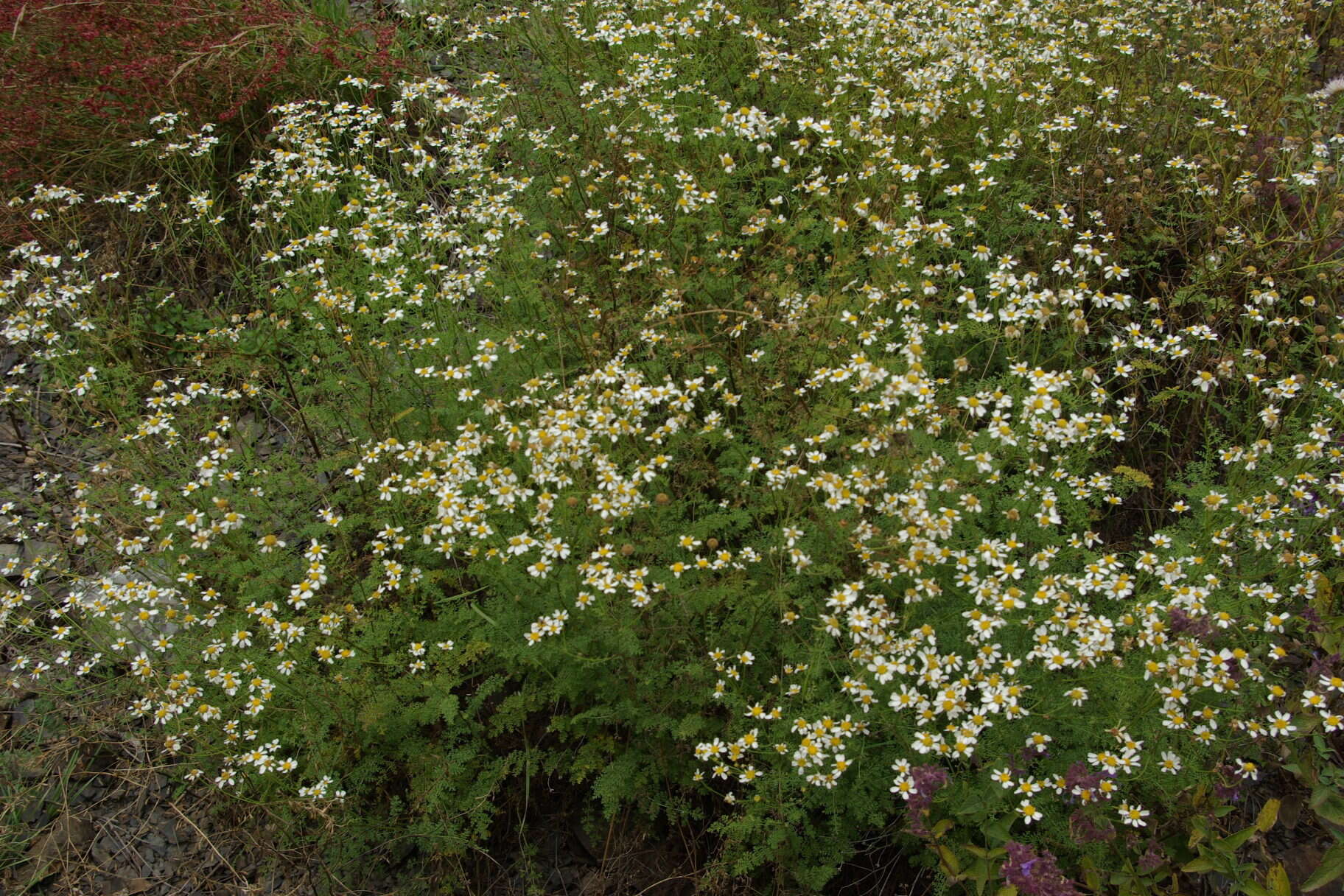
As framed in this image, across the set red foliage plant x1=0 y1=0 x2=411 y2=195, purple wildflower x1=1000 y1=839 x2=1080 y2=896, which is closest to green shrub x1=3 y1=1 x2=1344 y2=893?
purple wildflower x1=1000 y1=839 x2=1080 y2=896

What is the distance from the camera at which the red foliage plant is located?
18.1 ft

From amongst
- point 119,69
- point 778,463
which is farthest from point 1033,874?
point 119,69

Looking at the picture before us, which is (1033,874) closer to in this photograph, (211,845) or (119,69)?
(211,845)

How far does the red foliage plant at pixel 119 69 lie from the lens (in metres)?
5.50

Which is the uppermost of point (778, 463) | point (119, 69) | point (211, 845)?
point (119, 69)

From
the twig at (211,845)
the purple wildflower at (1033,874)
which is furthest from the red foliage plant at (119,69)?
the purple wildflower at (1033,874)

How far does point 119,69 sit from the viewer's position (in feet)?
18.0

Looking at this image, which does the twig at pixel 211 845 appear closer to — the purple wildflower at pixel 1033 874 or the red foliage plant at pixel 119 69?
the purple wildflower at pixel 1033 874

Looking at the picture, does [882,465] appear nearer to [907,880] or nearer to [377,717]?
[907,880]

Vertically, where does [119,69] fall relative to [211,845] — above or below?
above

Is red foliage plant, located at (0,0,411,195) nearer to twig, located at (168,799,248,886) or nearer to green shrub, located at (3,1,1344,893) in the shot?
green shrub, located at (3,1,1344,893)

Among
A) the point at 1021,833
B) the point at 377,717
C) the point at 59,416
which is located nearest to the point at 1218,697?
the point at 1021,833

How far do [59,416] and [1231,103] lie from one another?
666 centimetres

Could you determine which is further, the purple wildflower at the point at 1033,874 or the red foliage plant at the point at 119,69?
the red foliage plant at the point at 119,69
